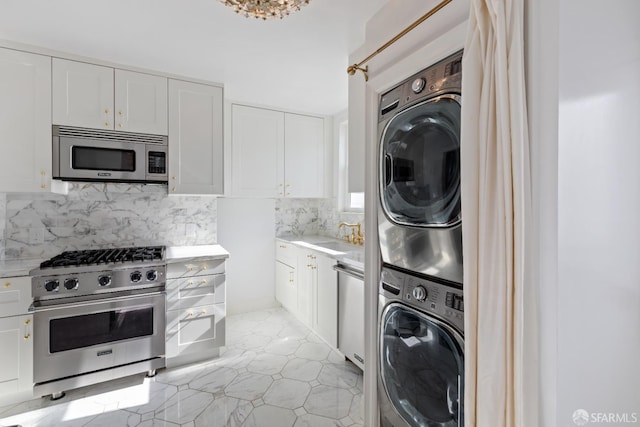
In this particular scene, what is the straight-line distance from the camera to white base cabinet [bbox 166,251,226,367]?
7.95 ft

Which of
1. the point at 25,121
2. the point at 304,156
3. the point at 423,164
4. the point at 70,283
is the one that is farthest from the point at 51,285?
the point at 304,156

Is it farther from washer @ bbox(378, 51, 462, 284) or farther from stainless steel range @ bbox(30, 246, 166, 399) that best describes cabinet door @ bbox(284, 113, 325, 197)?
washer @ bbox(378, 51, 462, 284)

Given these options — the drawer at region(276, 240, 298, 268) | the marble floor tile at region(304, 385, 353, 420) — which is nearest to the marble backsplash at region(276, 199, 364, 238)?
the drawer at region(276, 240, 298, 268)

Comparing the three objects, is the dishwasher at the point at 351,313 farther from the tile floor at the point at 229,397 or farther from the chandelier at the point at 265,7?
the chandelier at the point at 265,7

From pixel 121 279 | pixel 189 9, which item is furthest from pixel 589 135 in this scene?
pixel 121 279

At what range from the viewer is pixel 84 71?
7.52ft

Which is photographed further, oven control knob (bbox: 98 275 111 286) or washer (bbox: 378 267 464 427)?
oven control knob (bbox: 98 275 111 286)

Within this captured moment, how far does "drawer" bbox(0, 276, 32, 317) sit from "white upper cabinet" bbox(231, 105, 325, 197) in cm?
179

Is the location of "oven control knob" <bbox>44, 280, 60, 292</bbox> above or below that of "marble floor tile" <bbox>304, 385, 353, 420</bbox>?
above

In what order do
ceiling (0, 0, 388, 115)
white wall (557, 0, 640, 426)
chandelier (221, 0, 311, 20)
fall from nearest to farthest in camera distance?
white wall (557, 0, 640, 426) → chandelier (221, 0, 311, 20) → ceiling (0, 0, 388, 115)

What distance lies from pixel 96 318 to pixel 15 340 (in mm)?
439

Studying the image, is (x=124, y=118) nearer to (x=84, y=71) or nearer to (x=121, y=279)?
(x=84, y=71)

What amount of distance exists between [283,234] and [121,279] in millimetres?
1959

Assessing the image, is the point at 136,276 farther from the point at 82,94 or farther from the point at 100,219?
the point at 82,94
